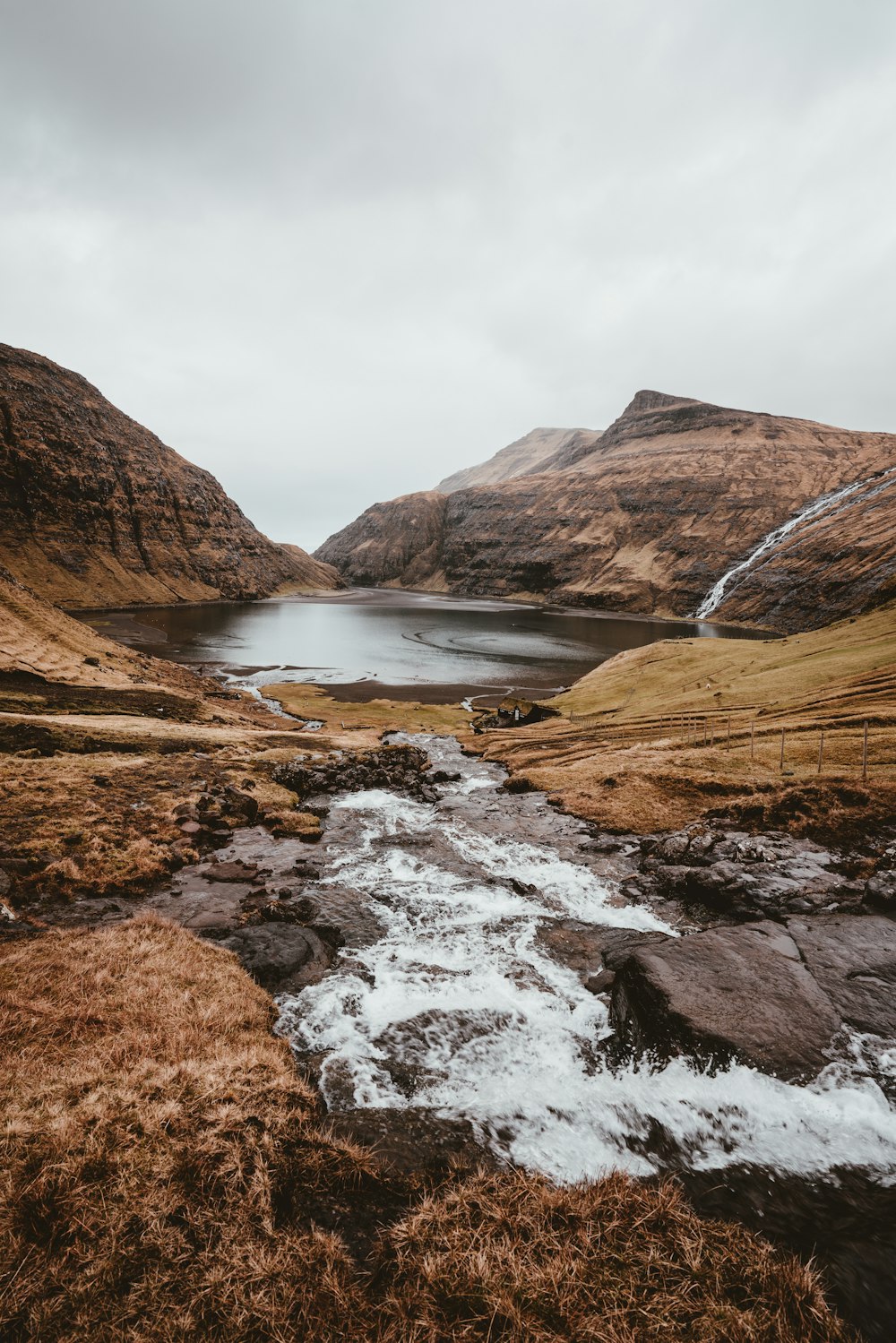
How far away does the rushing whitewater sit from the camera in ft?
34.0

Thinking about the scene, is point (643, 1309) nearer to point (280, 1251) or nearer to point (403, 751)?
point (280, 1251)

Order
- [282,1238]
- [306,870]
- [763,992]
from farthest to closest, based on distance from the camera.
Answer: [306,870]
[763,992]
[282,1238]

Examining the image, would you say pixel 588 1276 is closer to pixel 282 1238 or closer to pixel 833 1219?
pixel 282 1238

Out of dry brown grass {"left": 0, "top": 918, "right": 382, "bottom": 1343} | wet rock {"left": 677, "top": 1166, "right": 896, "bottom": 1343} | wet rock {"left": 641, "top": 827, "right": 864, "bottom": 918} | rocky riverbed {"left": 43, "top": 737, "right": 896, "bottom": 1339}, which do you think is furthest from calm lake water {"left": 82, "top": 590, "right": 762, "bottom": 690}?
wet rock {"left": 677, "top": 1166, "right": 896, "bottom": 1343}

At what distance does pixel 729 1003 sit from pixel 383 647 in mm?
139242

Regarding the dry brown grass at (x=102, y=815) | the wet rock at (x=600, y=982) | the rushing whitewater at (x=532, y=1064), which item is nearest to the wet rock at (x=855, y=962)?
the rushing whitewater at (x=532, y=1064)

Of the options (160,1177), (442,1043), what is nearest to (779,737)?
(442,1043)

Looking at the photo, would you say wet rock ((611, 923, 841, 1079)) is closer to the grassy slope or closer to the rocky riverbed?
the rocky riverbed

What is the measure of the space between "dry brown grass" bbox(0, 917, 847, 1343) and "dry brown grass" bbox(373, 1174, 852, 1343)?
0.02 m

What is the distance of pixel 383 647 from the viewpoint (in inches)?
5866

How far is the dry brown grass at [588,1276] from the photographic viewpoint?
6430mm

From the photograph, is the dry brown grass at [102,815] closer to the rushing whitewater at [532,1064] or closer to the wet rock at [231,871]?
the wet rock at [231,871]

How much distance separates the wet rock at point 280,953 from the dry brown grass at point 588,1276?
8.34 metres

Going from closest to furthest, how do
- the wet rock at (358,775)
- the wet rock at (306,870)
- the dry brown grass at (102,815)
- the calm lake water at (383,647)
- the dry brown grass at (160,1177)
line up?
1. the dry brown grass at (160,1177)
2. the dry brown grass at (102,815)
3. the wet rock at (306,870)
4. the wet rock at (358,775)
5. the calm lake water at (383,647)
